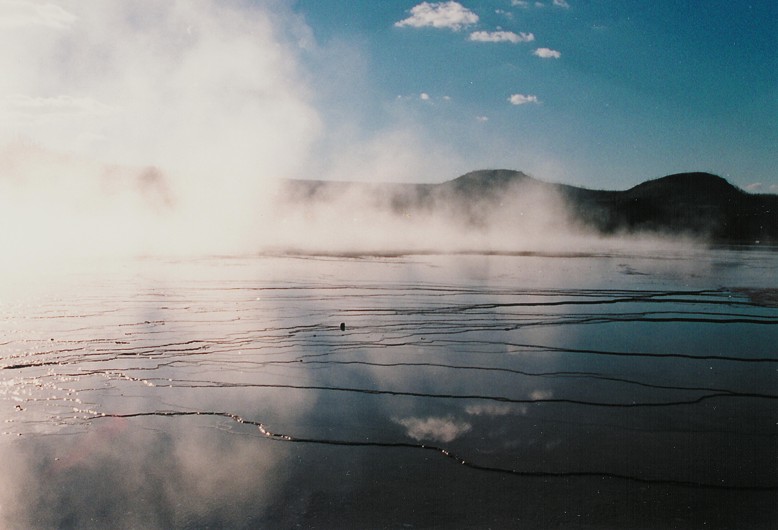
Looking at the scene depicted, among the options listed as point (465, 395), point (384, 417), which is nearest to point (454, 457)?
point (384, 417)

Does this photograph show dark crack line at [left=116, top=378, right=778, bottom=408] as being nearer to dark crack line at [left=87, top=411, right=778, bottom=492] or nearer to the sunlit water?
the sunlit water

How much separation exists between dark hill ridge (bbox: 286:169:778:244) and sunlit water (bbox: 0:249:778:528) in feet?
230

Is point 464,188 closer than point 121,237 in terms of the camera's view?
No

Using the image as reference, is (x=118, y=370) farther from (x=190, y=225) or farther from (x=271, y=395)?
(x=190, y=225)

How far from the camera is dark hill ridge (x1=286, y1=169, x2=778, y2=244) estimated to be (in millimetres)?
79375

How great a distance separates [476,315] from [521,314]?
34.2 inches

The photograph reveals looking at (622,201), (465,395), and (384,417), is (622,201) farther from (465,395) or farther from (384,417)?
(384,417)

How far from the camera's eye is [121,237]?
38.0 metres

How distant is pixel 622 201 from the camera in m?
94.2

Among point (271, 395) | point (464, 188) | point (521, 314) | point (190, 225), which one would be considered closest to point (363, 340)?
point (271, 395)

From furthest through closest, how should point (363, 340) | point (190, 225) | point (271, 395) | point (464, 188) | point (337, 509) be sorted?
point (464, 188) < point (190, 225) < point (363, 340) < point (271, 395) < point (337, 509)

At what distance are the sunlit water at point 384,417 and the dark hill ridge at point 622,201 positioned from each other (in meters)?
70.2

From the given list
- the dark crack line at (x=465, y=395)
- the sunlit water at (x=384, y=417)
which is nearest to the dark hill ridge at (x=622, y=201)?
the sunlit water at (x=384, y=417)

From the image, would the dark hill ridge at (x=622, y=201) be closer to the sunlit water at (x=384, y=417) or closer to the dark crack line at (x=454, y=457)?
the sunlit water at (x=384, y=417)
